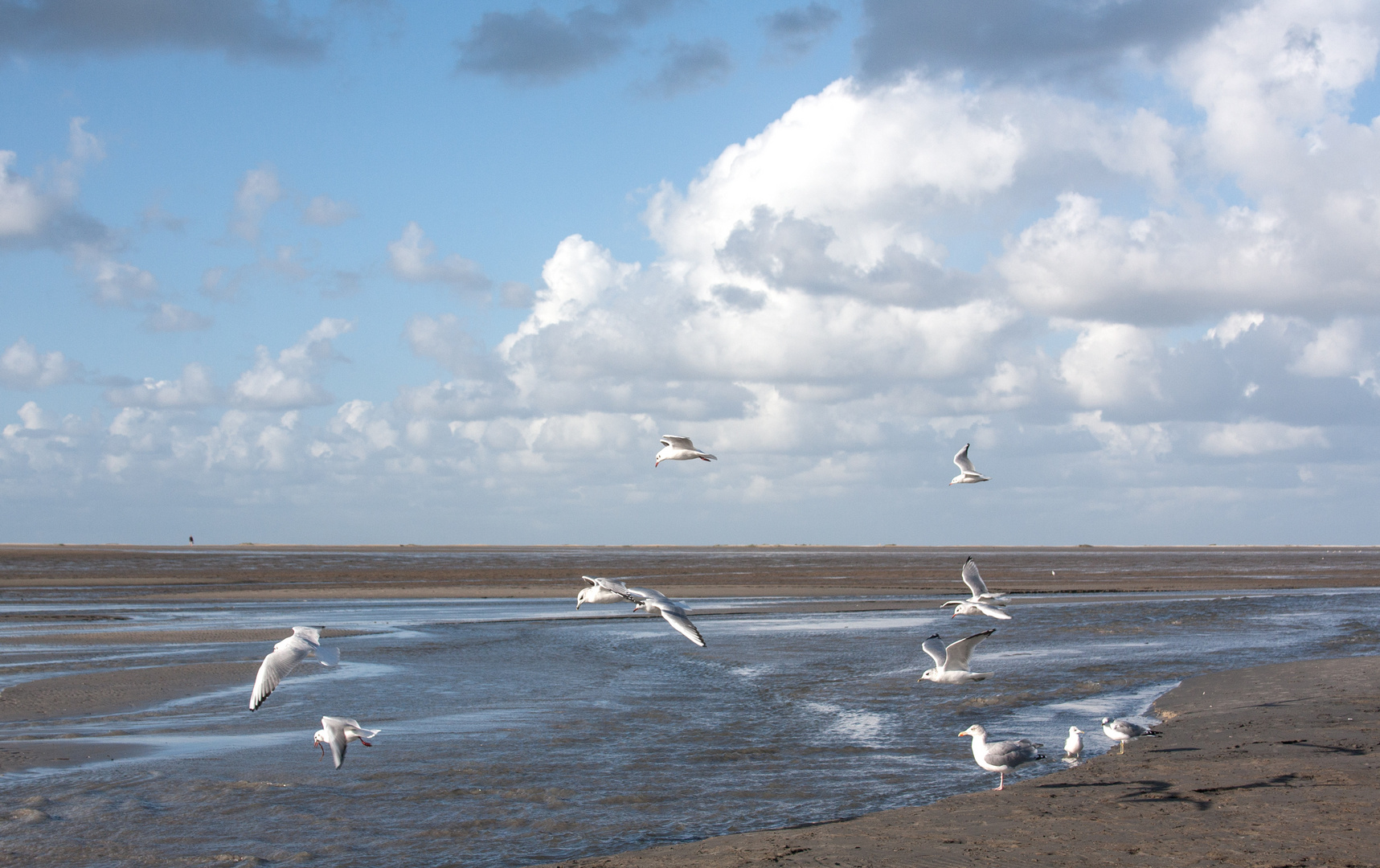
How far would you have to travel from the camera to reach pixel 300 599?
44.9 metres

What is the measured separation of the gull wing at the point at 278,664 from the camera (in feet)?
35.2

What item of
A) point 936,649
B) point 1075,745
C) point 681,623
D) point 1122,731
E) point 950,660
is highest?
point 681,623

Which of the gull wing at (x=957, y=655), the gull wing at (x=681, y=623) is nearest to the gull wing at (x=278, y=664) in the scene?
the gull wing at (x=681, y=623)

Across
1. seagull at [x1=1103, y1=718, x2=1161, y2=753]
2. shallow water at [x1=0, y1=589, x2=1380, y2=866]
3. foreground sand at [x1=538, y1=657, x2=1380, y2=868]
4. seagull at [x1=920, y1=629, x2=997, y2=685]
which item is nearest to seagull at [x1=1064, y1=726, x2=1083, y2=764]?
foreground sand at [x1=538, y1=657, x2=1380, y2=868]

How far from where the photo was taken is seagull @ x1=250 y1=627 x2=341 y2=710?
10758 millimetres

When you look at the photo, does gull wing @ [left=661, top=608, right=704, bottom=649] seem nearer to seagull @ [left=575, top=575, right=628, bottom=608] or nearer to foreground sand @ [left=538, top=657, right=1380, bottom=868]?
seagull @ [left=575, top=575, right=628, bottom=608]

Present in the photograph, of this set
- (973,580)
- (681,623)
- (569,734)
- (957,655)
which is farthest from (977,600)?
(681,623)

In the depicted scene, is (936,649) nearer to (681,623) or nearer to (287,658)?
(681,623)

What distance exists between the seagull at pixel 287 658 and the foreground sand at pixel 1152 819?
3525 mm

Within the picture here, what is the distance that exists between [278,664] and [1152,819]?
9.37 m

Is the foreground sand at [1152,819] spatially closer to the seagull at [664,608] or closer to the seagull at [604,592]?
the seagull at [664,608]

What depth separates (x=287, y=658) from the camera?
11430 mm

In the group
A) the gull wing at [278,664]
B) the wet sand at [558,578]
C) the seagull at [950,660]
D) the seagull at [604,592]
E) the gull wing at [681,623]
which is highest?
the seagull at [604,592]

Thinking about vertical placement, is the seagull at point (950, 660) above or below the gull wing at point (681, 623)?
below
